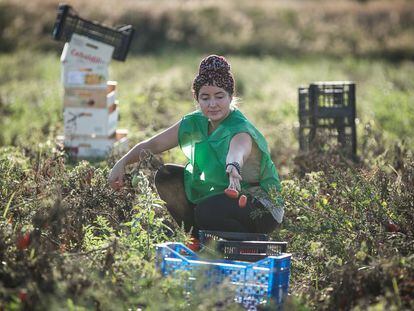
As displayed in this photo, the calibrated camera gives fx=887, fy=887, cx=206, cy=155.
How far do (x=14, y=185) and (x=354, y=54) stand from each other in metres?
19.2

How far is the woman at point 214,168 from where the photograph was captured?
212 inches

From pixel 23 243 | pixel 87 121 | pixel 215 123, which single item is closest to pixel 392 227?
pixel 215 123

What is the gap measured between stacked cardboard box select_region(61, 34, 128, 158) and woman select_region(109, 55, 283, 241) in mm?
3223

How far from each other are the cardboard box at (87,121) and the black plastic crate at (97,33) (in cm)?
60

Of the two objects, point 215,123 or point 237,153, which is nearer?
point 237,153

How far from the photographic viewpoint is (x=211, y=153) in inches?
219

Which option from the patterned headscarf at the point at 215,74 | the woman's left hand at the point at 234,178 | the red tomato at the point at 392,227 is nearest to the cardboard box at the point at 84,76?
the patterned headscarf at the point at 215,74

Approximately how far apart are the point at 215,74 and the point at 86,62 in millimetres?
3794

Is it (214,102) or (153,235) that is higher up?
(214,102)

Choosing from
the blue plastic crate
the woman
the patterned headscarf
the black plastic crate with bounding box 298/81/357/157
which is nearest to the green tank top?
the woman

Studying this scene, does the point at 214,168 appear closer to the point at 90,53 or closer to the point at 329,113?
the point at 329,113

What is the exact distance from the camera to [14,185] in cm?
575

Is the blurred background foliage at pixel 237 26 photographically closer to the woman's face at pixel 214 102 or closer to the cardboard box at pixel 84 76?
the cardboard box at pixel 84 76

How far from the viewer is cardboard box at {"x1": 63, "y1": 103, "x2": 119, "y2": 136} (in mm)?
9039
